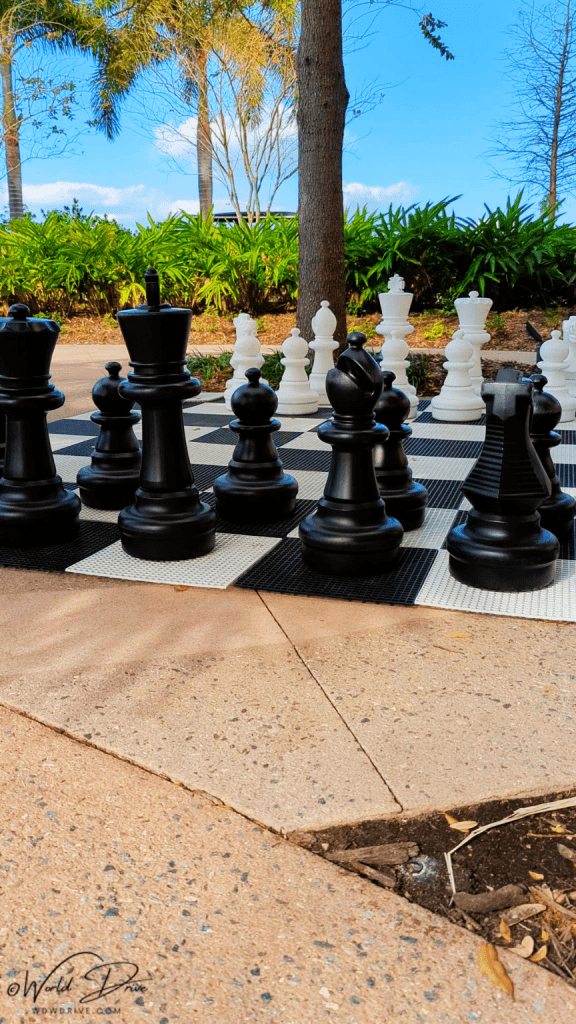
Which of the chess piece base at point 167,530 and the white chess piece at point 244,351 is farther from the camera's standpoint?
the white chess piece at point 244,351

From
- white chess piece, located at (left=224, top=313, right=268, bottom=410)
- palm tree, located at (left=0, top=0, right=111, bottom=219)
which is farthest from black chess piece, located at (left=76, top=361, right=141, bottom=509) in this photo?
palm tree, located at (left=0, top=0, right=111, bottom=219)

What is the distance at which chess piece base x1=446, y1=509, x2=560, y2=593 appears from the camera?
1943 millimetres

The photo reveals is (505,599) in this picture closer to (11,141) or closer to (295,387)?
(295,387)

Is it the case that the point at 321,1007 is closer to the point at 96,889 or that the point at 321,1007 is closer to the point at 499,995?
the point at 499,995

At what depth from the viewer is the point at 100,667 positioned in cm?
160

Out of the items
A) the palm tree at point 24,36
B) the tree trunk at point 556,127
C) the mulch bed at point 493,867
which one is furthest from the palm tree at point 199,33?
the mulch bed at point 493,867

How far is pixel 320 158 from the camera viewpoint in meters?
5.06

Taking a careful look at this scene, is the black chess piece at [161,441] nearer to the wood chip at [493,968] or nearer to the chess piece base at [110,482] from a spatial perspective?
the chess piece base at [110,482]

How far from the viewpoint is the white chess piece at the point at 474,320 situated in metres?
4.41

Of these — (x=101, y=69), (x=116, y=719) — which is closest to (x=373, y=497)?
(x=116, y=719)

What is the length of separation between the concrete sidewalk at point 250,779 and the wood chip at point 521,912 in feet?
0.21

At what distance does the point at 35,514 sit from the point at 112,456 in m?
0.50

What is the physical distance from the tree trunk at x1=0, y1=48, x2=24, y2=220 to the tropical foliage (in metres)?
5.85

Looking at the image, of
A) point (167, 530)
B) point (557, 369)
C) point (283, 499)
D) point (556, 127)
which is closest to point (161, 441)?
point (167, 530)
